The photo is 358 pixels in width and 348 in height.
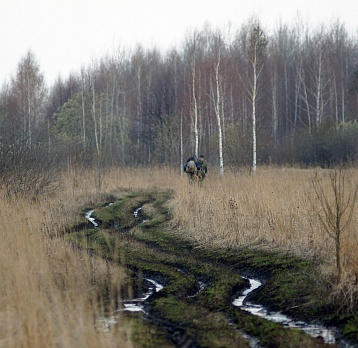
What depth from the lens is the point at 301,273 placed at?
9.50 meters

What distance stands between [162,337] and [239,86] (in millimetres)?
41389

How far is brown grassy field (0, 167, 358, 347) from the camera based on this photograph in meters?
5.79

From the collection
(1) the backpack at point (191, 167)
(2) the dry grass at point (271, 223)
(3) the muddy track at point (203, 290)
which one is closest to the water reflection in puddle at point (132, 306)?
(3) the muddy track at point (203, 290)

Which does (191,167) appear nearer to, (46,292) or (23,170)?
(23,170)

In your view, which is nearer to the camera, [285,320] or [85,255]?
[285,320]

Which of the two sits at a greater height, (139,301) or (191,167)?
(191,167)

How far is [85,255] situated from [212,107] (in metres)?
35.4

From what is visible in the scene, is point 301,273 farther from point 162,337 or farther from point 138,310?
point 162,337

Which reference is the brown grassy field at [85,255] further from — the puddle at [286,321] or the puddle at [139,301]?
the puddle at [286,321]

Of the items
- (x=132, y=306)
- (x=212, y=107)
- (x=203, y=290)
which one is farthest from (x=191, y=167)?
(x=212, y=107)

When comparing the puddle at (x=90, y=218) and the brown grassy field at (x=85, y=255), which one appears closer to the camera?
the brown grassy field at (x=85, y=255)

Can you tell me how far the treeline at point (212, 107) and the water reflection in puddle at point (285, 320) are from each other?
38.1ft

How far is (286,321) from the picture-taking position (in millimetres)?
7414

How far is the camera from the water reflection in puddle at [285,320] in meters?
6.71
